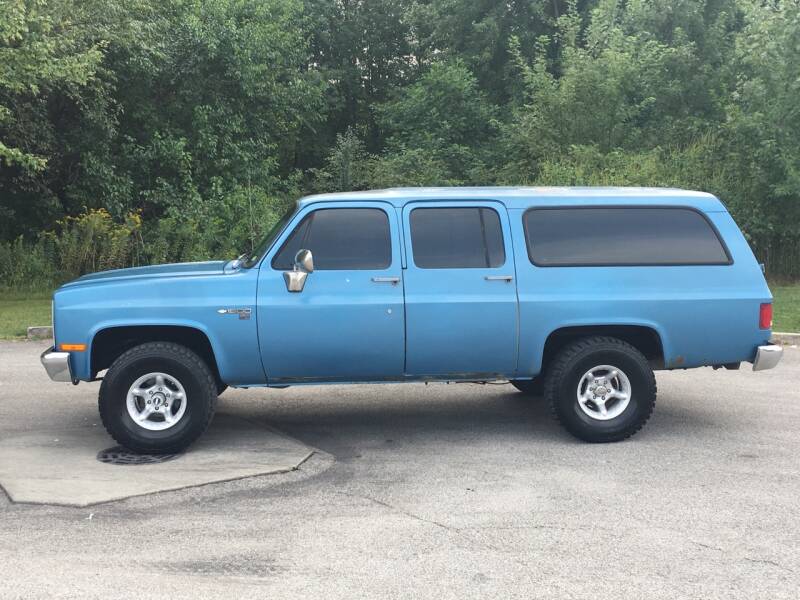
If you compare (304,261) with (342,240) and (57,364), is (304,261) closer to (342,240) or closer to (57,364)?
(342,240)

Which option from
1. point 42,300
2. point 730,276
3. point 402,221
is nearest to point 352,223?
point 402,221

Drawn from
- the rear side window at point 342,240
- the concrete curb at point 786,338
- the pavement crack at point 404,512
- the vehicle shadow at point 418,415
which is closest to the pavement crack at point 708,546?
the pavement crack at point 404,512

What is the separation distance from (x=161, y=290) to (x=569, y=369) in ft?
10.4

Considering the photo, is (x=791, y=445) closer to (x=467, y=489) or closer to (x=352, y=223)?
(x=467, y=489)

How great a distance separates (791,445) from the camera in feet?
23.9

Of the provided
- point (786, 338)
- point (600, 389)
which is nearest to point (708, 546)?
point (600, 389)

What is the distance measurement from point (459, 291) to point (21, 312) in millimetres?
11249

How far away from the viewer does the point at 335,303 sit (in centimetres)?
704

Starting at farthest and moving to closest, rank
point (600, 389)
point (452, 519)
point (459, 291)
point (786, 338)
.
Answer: point (786, 338)
point (600, 389)
point (459, 291)
point (452, 519)

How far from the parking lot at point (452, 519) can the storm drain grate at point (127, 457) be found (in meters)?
0.19

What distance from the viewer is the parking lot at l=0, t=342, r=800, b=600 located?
4.60 m

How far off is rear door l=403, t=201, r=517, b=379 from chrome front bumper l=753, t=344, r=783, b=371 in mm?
1942

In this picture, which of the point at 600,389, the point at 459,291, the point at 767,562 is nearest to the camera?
the point at 767,562

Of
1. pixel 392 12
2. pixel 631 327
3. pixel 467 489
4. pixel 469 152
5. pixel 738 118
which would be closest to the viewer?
pixel 467 489
